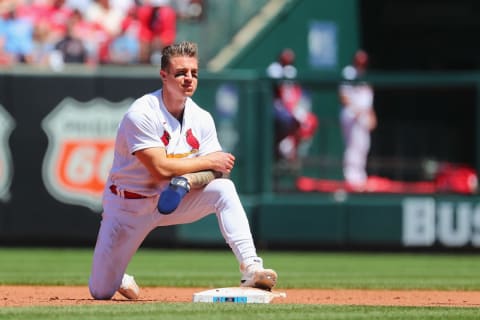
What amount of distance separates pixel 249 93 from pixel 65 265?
348 cm

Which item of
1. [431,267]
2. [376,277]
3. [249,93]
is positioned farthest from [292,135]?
[376,277]

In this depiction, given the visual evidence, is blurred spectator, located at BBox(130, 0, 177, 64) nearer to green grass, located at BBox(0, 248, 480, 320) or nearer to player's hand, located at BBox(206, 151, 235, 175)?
green grass, located at BBox(0, 248, 480, 320)

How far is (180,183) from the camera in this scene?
6.59m

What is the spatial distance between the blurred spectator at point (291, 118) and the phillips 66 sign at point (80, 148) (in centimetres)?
180

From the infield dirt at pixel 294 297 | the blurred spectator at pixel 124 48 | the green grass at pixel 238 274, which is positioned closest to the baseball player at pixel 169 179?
the infield dirt at pixel 294 297

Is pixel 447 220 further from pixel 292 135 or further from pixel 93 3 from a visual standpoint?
pixel 93 3

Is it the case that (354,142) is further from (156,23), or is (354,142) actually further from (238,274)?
(156,23)

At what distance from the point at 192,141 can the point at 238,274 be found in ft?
11.5

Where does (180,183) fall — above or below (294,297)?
above

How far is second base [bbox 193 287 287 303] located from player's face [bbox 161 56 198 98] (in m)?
1.22

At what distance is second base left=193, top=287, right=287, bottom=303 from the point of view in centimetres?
662

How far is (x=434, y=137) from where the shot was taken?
13.4 m

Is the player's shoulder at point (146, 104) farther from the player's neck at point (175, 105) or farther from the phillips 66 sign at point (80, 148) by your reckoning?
the phillips 66 sign at point (80, 148)

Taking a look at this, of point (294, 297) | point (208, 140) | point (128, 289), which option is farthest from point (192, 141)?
point (294, 297)
